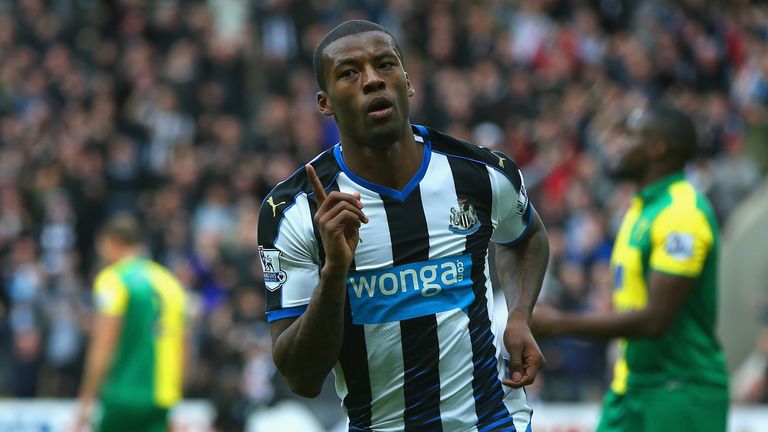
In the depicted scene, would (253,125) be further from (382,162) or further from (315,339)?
(315,339)

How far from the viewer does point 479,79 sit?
16938mm

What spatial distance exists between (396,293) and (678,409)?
228 cm

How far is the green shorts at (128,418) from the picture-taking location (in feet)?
32.0

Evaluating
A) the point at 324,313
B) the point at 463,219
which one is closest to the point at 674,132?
the point at 463,219

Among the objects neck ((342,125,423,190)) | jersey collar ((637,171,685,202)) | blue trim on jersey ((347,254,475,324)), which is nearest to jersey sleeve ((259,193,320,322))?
blue trim on jersey ((347,254,475,324))

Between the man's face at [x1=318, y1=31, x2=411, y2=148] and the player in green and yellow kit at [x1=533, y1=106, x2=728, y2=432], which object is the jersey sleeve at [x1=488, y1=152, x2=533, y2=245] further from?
the player in green and yellow kit at [x1=533, y1=106, x2=728, y2=432]

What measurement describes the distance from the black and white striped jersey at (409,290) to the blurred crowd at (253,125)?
7166mm

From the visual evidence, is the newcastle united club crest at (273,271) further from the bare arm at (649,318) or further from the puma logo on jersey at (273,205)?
the bare arm at (649,318)

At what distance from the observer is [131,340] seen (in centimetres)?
978

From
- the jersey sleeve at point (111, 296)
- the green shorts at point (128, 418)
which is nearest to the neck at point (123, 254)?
the jersey sleeve at point (111, 296)

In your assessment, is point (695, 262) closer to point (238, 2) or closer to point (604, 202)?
point (604, 202)

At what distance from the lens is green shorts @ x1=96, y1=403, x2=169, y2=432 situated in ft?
32.0

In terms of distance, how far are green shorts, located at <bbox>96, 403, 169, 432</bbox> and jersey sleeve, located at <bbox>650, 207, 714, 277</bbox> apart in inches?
195

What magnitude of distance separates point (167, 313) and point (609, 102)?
7421 mm
